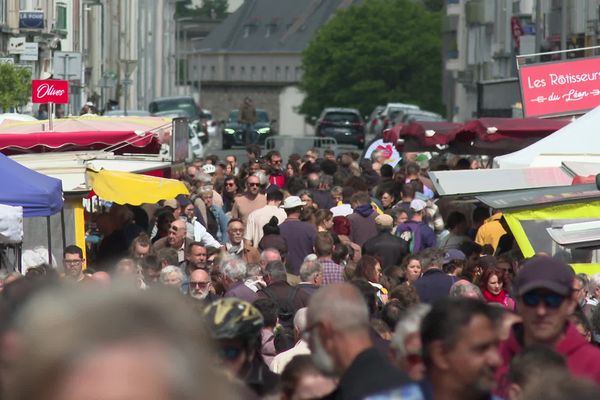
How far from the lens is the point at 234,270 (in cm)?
1163

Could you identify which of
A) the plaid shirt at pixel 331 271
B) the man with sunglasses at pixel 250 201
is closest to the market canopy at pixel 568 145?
the man with sunglasses at pixel 250 201

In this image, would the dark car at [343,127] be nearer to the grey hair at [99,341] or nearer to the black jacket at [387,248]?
the black jacket at [387,248]

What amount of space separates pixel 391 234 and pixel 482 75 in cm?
6043

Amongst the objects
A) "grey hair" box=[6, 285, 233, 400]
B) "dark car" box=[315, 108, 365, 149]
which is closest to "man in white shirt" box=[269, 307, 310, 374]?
"grey hair" box=[6, 285, 233, 400]

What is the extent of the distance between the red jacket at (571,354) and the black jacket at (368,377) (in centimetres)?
83

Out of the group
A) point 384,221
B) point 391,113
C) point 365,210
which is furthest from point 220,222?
point 391,113

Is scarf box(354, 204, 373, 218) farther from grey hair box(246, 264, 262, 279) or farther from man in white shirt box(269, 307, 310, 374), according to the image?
man in white shirt box(269, 307, 310, 374)

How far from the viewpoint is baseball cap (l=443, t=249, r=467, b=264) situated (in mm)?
12878

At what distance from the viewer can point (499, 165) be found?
17.5 m

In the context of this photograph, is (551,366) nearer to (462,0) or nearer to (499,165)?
(499,165)

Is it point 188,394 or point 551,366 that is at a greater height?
point 188,394

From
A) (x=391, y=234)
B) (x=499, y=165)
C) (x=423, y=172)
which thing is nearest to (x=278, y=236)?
(x=391, y=234)

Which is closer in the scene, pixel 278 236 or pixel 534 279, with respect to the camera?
pixel 534 279

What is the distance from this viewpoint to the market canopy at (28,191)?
1364 centimetres
